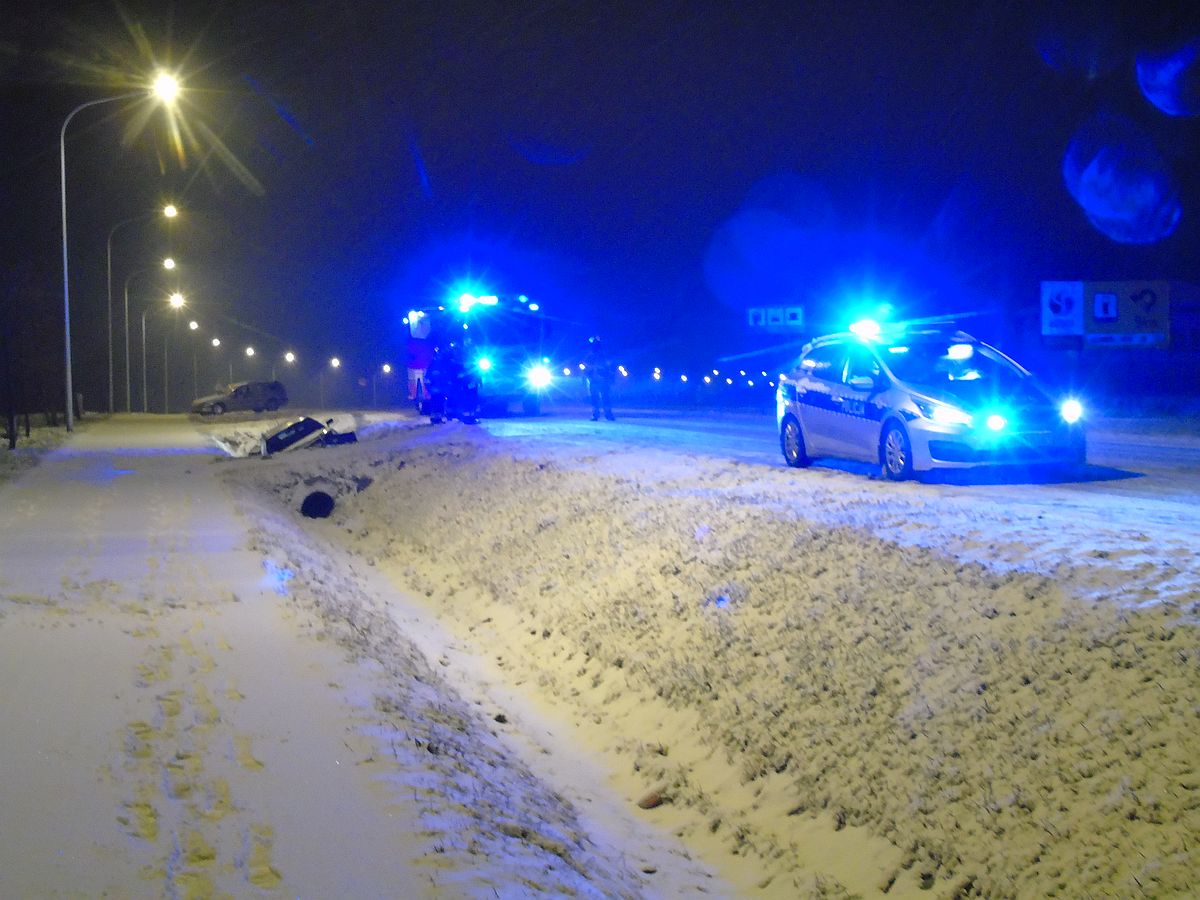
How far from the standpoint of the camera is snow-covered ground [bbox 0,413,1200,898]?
5.75m

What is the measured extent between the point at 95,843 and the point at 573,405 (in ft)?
126

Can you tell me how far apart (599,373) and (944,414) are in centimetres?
1625

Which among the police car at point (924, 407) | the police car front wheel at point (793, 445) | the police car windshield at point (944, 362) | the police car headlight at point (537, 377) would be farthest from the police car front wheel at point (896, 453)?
the police car headlight at point (537, 377)

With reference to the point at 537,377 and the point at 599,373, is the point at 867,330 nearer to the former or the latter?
the point at 599,373

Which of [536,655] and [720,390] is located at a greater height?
[720,390]

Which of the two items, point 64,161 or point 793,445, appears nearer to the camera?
point 793,445

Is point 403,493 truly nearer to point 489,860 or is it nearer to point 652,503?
point 652,503

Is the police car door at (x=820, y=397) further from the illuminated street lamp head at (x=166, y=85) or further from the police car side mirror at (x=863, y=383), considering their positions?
the illuminated street lamp head at (x=166, y=85)

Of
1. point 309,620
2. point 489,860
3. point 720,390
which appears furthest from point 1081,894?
point 720,390

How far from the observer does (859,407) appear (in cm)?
1433

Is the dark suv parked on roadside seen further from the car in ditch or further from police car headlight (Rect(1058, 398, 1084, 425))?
police car headlight (Rect(1058, 398, 1084, 425))

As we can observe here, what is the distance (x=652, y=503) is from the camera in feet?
45.4

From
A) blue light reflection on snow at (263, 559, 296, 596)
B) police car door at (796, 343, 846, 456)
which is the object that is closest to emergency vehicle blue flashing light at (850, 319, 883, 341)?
police car door at (796, 343, 846, 456)

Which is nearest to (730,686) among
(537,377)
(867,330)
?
(867,330)
